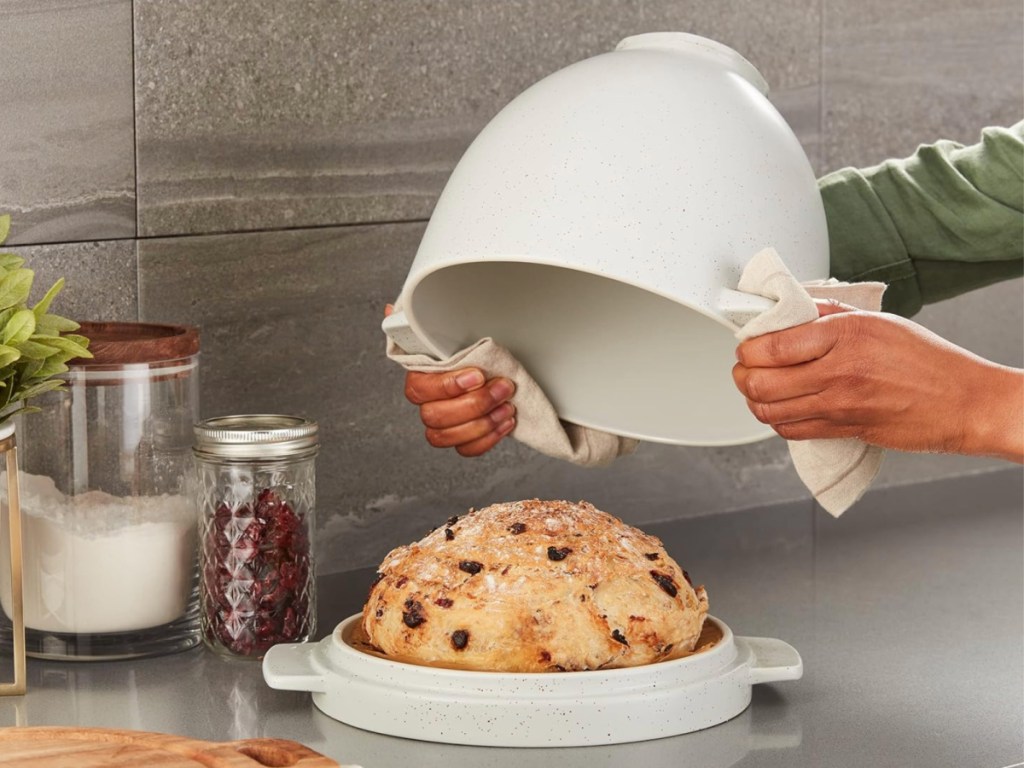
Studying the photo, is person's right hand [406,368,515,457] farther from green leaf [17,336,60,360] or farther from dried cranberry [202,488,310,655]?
green leaf [17,336,60,360]

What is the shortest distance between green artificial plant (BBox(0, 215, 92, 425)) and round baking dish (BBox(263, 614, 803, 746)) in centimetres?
25

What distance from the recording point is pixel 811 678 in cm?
110

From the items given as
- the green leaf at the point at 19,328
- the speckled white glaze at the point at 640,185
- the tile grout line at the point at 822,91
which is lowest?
the green leaf at the point at 19,328

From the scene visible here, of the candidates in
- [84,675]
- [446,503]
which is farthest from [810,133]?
[84,675]

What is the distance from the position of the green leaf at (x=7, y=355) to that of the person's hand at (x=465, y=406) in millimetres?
276

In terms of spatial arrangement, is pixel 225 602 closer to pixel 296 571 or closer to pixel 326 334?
pixel 296 571

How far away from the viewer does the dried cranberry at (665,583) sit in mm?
972

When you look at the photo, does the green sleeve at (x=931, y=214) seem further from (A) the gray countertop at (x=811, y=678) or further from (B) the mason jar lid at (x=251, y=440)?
(B) the mason jar lid at (x=251, y=440)

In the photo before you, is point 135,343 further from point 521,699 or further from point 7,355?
point 521,699

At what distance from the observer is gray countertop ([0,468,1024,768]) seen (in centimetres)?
93

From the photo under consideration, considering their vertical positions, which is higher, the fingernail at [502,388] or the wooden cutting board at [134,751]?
the fingernail at [502,388]

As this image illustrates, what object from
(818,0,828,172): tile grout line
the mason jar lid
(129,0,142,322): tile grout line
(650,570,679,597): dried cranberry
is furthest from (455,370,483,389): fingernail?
(818,0,828,172): tile grout line

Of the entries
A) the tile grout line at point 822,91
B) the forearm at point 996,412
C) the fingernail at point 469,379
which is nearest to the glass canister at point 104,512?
the fingernail at point 469,379

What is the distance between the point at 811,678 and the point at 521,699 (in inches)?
11.3
